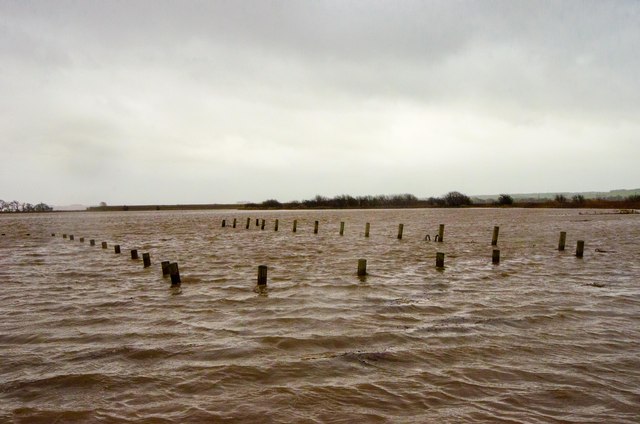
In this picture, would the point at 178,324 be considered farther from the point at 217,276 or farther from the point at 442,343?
the point at 217,276

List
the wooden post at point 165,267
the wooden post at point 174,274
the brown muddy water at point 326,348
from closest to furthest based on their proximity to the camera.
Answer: the brown muddy water at point 326,348 < the wooden post at point 174,274 < the wooden post at point 165,267

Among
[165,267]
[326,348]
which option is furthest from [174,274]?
[326,348]

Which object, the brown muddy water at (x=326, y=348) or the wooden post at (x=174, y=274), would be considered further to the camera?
the wooden post at (x=174, y=274)

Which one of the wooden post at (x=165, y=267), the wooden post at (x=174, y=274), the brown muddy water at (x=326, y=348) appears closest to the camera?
the brown muddy water at (x=326, y=348)

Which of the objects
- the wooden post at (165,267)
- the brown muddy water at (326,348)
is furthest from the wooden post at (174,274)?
the wooden post at (165,267)

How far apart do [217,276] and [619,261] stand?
49.8 feet

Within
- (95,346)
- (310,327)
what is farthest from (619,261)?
(95,346)

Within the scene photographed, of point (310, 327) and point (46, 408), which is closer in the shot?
point (46, 408)

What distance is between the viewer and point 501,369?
611 cm

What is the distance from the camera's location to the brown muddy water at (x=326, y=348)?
16.6 ft

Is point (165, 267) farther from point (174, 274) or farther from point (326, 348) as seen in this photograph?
point (326, 348)

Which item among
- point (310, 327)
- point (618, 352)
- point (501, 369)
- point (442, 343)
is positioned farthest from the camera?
point (310, 327)

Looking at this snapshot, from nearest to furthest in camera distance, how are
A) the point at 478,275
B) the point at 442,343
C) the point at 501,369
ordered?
1. the point at 501,369
2. the point at 442,343
3. the point at 478,275

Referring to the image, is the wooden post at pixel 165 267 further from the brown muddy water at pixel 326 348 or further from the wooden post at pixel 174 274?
the wooden post at pixel 174 274
